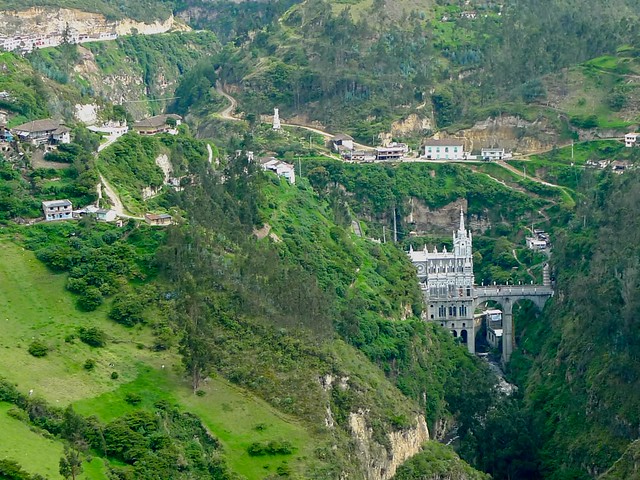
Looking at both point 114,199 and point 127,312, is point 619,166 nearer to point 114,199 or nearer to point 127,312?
point 114,199

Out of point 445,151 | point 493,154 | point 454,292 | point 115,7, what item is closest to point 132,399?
point 454,292

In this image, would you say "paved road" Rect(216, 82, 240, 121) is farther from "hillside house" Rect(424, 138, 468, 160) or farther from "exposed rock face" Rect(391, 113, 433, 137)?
"hillside house" Rect(424, 138, 468, 160)

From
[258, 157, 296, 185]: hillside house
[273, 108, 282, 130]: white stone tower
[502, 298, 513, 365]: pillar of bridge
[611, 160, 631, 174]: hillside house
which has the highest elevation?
[273, 108, 282, 130]: white stone tower

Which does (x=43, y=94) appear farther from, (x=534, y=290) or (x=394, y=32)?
(x=394, y=32)

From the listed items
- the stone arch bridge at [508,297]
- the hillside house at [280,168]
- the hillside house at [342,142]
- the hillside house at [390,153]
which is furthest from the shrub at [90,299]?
the hillside house at [342,142]

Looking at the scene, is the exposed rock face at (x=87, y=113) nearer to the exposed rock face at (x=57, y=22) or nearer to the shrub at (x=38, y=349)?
the shrub at (x=38, y=349)

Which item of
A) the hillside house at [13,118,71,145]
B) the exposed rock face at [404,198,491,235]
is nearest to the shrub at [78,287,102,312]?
the hillside house at [13,118,71,145]
